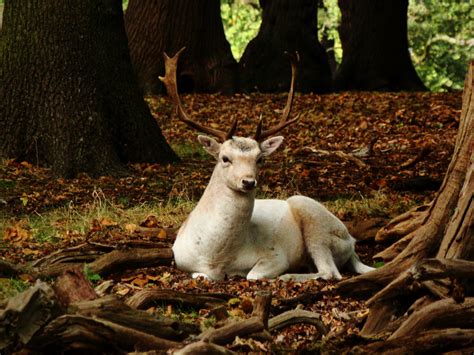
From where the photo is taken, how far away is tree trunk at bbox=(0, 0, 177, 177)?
12.2 meters

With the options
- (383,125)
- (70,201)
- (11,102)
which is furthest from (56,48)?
(383,125)

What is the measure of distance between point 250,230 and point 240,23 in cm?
2998

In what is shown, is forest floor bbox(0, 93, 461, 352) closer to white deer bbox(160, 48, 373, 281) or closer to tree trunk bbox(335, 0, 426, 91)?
white deer bbox(160, 48, 373, 281)

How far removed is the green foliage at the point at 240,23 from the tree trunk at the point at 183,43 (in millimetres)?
17675

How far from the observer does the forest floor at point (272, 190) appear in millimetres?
6945

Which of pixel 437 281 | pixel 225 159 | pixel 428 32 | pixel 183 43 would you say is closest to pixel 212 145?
pixel 225 159

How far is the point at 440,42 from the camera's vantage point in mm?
39219

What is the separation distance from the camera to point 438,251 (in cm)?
639

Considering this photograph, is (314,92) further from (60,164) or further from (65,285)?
(65,285)

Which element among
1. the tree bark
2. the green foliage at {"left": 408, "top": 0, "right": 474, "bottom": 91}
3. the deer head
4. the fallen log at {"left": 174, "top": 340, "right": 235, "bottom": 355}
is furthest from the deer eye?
the green foliage at {"left": 408, "top": 0, "right": 474, "bottom": 91}

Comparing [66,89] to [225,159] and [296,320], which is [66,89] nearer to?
[225,159]

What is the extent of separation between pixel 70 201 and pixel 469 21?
30747mm

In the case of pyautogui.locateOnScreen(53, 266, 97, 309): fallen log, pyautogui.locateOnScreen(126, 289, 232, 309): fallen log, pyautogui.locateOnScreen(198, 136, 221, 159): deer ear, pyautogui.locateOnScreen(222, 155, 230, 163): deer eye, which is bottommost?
pyautogui.locateOnScreen(126, 289, 232, 309): fallen log

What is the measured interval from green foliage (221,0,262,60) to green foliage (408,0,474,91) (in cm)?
579
